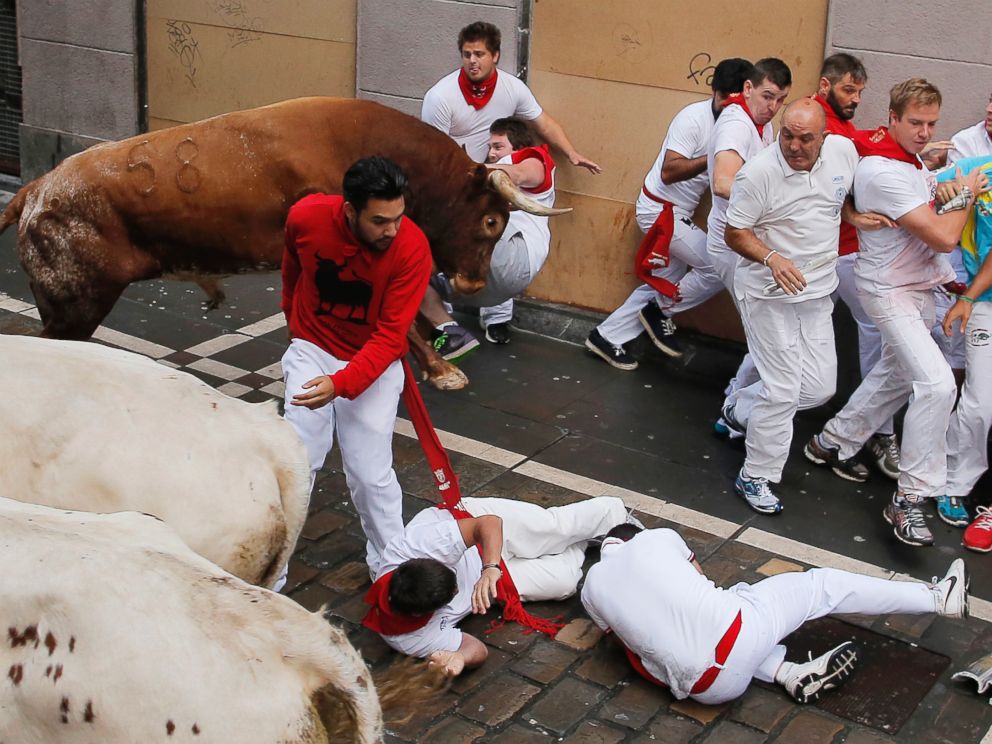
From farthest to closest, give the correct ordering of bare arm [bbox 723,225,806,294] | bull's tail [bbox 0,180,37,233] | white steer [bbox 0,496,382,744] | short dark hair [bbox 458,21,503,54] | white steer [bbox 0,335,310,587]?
short dark hair [bbox 458,21,503,54] < bull's tail [bbox 0,180,37,233] < bare arm [bbox 723,225,806,294] < white steer [bbox 0,335,310,587] < white steer [bbox 0,496,382,744]

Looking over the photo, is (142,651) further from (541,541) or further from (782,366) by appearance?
(782,366)

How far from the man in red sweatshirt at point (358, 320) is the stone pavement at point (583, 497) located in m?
0.62

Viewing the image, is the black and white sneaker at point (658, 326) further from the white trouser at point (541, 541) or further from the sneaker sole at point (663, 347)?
the white trouser at point (541, 541)

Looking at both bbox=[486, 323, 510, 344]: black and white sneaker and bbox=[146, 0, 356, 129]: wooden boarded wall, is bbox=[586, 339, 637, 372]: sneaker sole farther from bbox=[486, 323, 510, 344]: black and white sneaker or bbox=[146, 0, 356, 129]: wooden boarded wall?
bbox=[146, 0, 356, 129]: wooden boarded wall

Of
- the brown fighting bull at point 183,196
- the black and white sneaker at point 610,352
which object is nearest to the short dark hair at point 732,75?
the black and white sneaker at point 610,352

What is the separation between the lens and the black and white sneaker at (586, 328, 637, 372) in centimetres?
878

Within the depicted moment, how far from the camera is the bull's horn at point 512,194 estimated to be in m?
7.27

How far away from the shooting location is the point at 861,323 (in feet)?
25.0

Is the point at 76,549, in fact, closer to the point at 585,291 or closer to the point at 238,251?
the point at 238,251

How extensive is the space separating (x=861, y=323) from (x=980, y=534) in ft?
5.14

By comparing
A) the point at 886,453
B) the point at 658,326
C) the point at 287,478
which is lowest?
the point at 886,453

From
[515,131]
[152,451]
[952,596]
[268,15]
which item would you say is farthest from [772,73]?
[152,451]

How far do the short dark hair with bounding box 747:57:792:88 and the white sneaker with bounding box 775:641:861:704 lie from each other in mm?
3493

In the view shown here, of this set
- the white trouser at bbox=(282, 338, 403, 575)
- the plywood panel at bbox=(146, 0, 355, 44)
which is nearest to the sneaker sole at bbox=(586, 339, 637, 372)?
the plywood panel at bbox=(146, 0, 355, 44)
